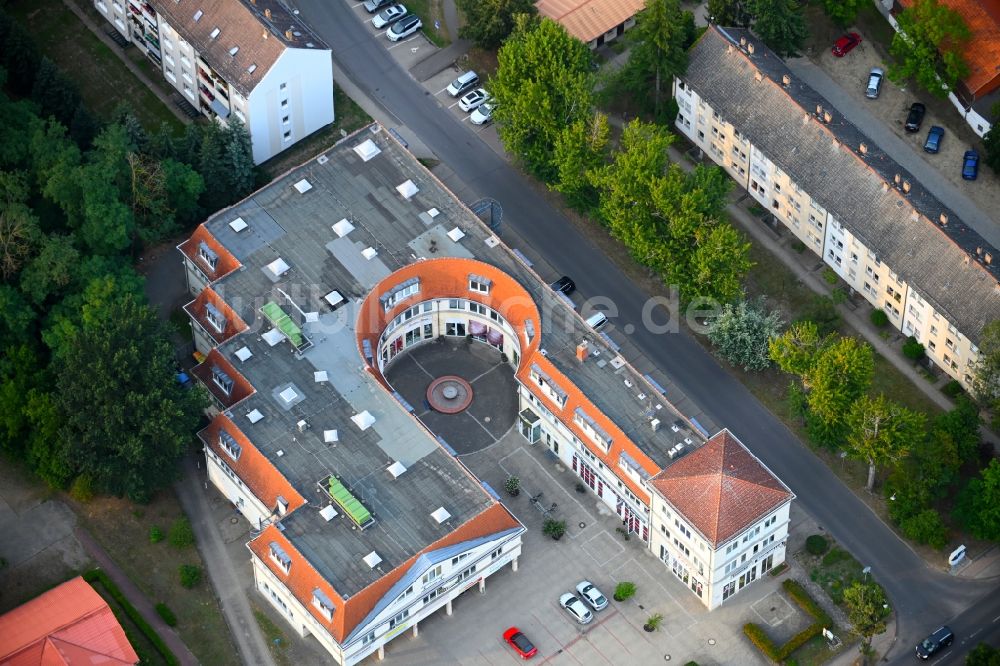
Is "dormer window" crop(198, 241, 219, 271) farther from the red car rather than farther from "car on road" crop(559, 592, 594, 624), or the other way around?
"car on road" crop(559, 592, 594, 624)

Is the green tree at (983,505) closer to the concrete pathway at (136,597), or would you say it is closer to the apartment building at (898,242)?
the apartment building at (898,242)

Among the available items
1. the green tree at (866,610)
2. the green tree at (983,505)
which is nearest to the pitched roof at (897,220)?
the green tree at (983,505)

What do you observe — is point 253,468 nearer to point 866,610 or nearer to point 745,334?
point 745,334

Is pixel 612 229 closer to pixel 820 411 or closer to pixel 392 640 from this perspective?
pixel 820 411

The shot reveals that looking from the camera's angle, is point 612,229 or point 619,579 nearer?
point 619,579

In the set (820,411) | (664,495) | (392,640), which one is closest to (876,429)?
(820,411)
